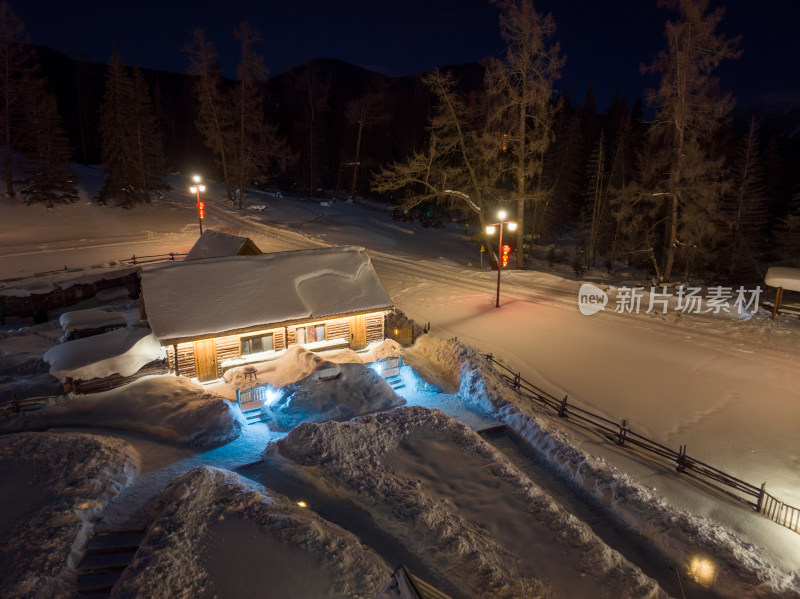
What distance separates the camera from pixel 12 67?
3866 cm

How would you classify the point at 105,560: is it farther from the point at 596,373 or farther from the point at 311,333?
the point at 596,373

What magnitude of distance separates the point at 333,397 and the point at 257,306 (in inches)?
178

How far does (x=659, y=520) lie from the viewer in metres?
10.0

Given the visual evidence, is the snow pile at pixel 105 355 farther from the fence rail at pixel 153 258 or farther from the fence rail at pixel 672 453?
the fence rail at pixel 153 258

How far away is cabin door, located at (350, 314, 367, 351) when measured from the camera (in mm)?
18078

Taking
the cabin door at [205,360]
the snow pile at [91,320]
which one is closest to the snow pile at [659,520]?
the cabin door at [205,360]

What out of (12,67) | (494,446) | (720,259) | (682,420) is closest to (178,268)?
(494,446)

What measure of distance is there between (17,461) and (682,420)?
1720cm

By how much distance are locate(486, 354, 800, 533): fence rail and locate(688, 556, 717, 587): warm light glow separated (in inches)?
89.9

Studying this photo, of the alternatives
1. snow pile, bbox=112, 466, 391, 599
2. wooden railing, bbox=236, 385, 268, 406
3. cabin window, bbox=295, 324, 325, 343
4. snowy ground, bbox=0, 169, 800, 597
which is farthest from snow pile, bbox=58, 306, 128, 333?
snow pile, bbox=112, 466, 391, 599

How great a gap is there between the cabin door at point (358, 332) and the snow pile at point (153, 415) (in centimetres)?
530

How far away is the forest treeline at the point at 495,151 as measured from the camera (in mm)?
25359

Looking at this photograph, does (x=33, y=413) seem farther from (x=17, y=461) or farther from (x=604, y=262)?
(x=604, y=262)

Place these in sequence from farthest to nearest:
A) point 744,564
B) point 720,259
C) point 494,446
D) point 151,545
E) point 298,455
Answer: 1. point 720,259
2. point 494,446
3. point 298,455
4. point 744,564
5. point 151,545
